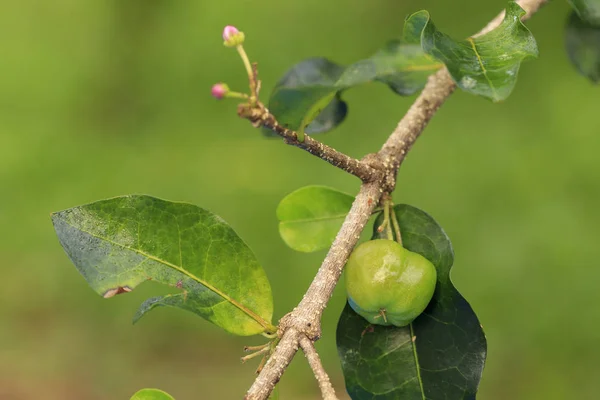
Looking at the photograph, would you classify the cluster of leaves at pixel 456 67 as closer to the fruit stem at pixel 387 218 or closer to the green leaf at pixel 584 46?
the fruit stem at pixel 387 218

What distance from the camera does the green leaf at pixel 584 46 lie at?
1110mm

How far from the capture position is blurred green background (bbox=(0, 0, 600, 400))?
2127mm

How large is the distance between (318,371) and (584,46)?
2.75 feet

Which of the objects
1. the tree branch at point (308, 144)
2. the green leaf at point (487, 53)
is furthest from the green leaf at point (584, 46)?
the tree branch at point (308, 144)

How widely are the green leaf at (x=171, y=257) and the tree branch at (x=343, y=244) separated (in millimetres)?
90

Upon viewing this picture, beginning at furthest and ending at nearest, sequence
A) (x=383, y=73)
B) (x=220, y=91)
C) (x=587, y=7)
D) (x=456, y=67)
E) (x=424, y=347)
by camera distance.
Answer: (x=383, y=73) < (x=587, y=7) < (x=424, y=347) < (x=456, y=67) < (x=220, y=91)

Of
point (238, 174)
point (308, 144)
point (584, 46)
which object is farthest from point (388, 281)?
point (238, 174)

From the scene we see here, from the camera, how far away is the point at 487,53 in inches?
27.8

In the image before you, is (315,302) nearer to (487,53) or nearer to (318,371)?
(318,371)

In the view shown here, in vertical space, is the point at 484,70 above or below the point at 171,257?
above

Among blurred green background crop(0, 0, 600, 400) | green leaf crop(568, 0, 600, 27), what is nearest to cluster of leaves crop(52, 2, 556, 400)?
green leaf crop(568, 0, 600, 27)

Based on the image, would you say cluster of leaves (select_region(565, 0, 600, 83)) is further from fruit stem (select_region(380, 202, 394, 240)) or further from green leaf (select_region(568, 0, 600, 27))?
fruit stem (select_region(380, 202, 394, 240))

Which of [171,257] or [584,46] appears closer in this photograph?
[171,257]

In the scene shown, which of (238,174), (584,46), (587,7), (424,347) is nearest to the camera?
(424,347)
